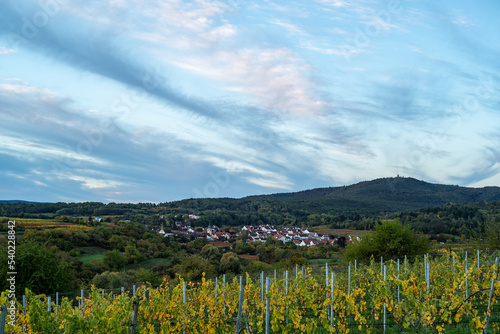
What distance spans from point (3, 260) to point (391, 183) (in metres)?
86.1

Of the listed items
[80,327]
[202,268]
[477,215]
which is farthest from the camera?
[477,215]

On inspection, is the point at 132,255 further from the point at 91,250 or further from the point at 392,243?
the point at 392,243

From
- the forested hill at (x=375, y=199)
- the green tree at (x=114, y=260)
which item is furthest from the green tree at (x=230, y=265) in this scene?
the forested hill at (x=375, y=199)

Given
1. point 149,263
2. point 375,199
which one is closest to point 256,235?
point 149,263

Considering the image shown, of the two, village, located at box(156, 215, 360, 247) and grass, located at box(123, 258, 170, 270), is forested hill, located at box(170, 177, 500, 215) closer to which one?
village, located at box(156, 215, 360, 247)

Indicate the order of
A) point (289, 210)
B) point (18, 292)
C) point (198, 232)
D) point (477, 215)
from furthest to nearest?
point (289, 210), point (198, 232), point (477, 215), point (18, 292)

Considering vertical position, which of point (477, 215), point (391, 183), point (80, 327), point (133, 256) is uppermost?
point (391, 183)

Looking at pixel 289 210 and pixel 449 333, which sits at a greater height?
pixel 289 210

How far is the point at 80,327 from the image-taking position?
429 cm

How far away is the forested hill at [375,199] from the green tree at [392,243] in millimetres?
52817

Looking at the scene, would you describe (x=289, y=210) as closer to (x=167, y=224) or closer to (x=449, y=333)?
(x=167, y=224)

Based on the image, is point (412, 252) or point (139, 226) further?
point (139, 226)

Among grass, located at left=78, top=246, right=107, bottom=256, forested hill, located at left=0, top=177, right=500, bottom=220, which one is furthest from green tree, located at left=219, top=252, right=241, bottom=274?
forested hill, located at left=0, top=177, right=500, bottom=220

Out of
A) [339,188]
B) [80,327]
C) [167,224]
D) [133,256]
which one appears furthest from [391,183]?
[80,327]
